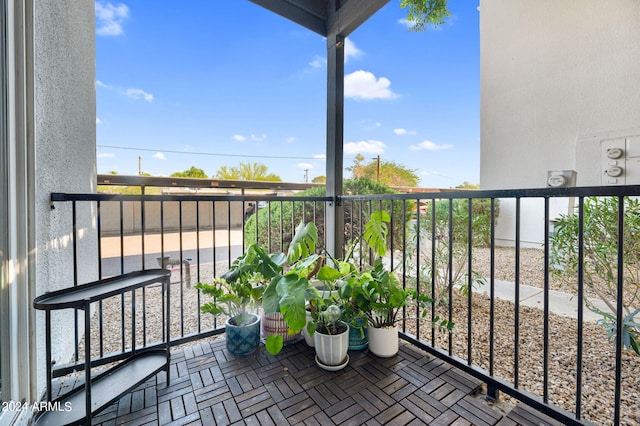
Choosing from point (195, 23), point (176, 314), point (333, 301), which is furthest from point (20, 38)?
point (195, 23)

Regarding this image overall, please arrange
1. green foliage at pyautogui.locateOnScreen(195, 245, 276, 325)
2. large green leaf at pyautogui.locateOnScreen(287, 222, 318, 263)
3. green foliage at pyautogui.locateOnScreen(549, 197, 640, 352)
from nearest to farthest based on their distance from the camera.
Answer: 1. green foliage at pyautogui.locateOnScreen(195, 245, 276, 325)
2. large green leaf at pyautogui.locateOnScreen(287, 222, 318, 263)
3. green foliage at pyautogui.locateOnScreen(549, 197, 640, 352)

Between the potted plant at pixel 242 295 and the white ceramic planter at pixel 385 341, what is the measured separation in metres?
0.77

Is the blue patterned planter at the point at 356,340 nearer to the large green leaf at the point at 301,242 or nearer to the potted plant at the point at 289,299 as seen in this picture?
the potted plant at the point at 289,299

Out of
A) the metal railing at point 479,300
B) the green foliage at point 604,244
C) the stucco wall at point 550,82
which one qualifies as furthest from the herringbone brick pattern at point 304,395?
the stucco wall at point 550,82

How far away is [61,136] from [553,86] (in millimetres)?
6970

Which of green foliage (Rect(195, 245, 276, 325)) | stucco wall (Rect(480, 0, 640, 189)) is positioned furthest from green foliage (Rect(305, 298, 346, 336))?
stucco wall (Rect(480, 0, 640, 189))

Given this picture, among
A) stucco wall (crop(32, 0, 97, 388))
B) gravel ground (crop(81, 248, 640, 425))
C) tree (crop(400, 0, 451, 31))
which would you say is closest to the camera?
stucco wall (crop(32, 0, 97, 388))

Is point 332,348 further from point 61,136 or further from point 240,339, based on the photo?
point 61,136

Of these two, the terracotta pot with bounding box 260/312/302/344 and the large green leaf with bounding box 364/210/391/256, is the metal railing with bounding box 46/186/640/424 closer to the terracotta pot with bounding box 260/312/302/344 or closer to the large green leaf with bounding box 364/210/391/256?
the large green leaf with bounding box 364/210/391/256

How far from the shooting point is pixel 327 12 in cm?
257

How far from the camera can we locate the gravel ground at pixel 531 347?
156cm

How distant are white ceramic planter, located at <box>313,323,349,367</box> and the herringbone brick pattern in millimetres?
57

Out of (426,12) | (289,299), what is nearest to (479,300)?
(289,299)

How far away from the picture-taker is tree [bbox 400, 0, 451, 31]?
2.62m
